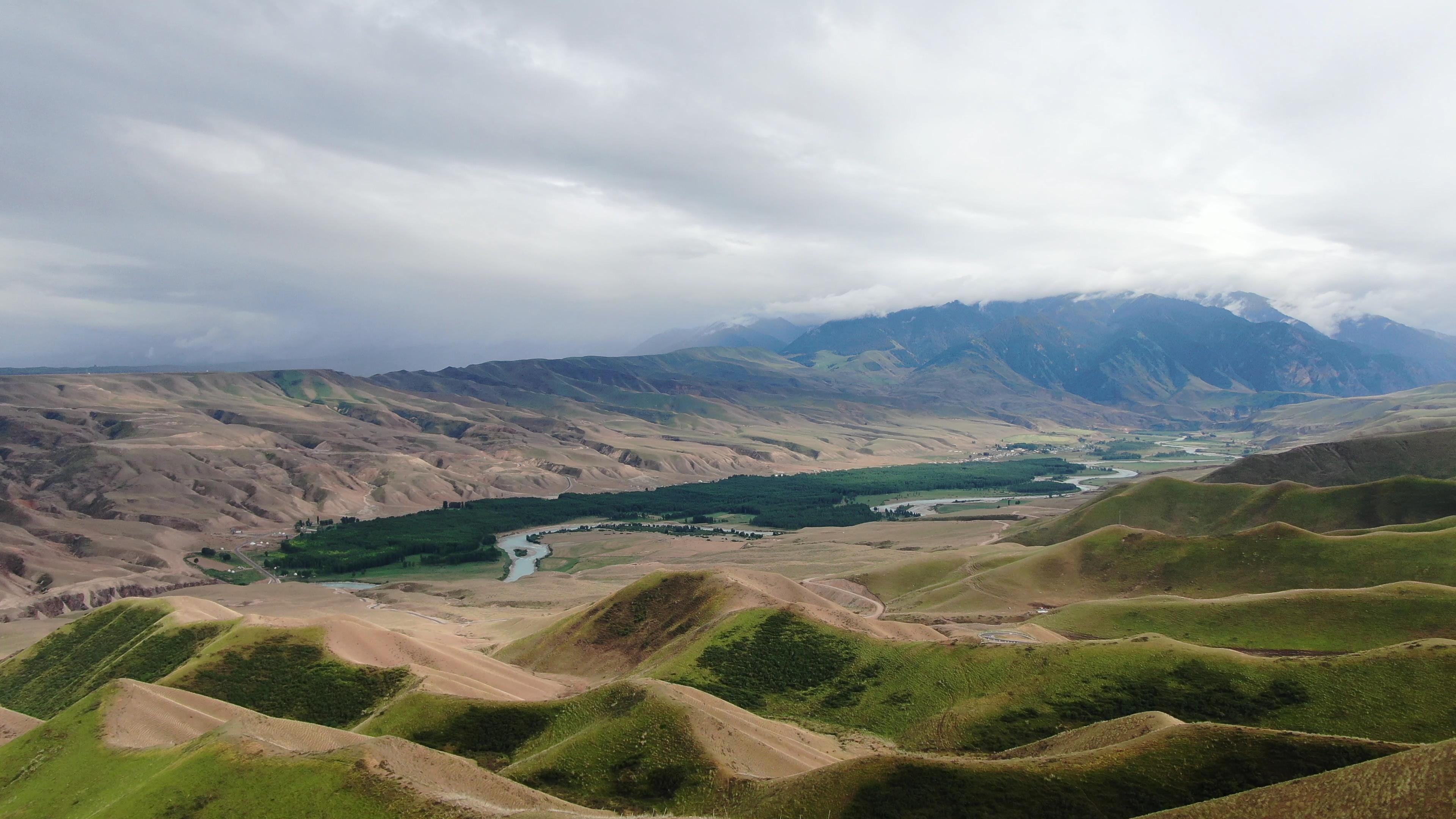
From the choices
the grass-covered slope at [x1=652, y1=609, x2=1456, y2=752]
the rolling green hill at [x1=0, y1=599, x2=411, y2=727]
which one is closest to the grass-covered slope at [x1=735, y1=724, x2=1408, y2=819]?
the grass-covered slope at [x1=652, y1=609, x2=1456, y2=752]

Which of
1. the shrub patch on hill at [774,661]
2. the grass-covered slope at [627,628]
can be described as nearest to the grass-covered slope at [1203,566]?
the grass-covered slope at [627,628]

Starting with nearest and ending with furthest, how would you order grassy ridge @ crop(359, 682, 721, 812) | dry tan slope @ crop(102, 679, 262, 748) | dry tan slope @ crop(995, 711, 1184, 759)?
1. dry tan slope @ crop(995, 711, 1184, 759)
2. grassy ridge @ crop(359, 682, 721, 812)
3. dry tan slope @ crop(102, 679, 262, 748)

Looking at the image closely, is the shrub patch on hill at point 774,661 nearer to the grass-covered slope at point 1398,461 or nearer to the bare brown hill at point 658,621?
the bare brown hill at point 658,621

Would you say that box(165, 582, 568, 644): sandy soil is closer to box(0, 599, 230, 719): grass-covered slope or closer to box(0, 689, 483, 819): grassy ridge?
box(0, 599, 230, 719): grass-covered slope

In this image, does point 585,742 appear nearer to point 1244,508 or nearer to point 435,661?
point 435,661

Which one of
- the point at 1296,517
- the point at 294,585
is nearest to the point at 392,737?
the point at 1296,517
